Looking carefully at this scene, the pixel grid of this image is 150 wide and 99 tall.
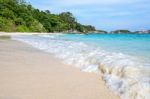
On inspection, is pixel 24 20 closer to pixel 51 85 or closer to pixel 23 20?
pixel 23 20

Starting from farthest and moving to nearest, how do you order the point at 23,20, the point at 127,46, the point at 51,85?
the point at 23,20
the point at 127,46
the point at 51,85

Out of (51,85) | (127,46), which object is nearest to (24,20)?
(127,46)

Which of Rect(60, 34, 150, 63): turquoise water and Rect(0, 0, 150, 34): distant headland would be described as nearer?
Rect(60, 34, 150, 63): turquoise water

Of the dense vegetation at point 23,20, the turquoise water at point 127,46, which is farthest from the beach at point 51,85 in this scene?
the dense vegetation at point 23,20

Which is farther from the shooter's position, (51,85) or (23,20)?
(23,20)

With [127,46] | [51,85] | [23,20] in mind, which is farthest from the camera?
[23,20]

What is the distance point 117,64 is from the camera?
545 cm

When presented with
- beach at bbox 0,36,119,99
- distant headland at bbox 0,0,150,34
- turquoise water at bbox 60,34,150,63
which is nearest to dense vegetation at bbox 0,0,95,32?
distant headland at bbox 0,0,150,34

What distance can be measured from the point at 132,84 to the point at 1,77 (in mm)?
2149

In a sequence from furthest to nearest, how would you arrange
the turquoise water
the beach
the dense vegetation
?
the dense vegetation
the turquoise water
the beach

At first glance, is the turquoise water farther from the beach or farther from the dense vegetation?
the dense vegetation

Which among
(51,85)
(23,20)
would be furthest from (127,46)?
(23,20)

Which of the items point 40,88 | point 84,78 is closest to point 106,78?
point 84,78

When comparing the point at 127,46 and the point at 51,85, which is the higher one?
the point at 51,85
